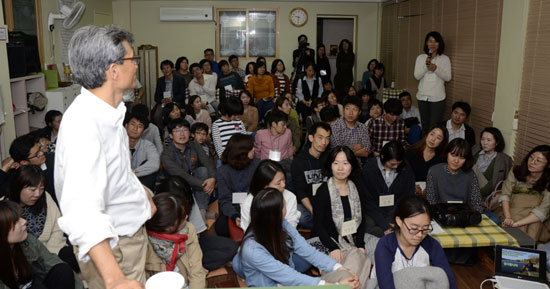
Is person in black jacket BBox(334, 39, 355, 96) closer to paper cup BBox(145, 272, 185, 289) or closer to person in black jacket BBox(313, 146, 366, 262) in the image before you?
person in black jacket BBox(313, 146, 366, 262)

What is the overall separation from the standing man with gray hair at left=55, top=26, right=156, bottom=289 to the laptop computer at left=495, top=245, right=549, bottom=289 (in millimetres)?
2555

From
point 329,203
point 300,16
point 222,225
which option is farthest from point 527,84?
point 300,16

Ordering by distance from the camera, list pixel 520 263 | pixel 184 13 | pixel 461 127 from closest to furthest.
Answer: pixel 520 263, pixel 461 127, pixel 184 13

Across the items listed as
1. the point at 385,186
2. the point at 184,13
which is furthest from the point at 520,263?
the point at 184,13

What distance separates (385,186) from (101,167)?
2938mm

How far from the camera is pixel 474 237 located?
130 inches

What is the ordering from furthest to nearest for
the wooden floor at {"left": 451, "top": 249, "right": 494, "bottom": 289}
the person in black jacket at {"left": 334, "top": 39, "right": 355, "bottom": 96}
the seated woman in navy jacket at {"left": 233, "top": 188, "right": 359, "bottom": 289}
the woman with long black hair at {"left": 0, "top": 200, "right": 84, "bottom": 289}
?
the person in black jacket at {"left": 334, "top": 39, "right": 355, "bottom": 96} < the wooden floor at {"left": 451, "top": 249, "right": 494, "bottom": 289} < the seated woman in navy jacket at {"left": 233, "top": 188, "right": 359, "bottom": 289} < the woman with long black hair at {"left": 0, "top": 200, "right": 84, "bottom": 289}

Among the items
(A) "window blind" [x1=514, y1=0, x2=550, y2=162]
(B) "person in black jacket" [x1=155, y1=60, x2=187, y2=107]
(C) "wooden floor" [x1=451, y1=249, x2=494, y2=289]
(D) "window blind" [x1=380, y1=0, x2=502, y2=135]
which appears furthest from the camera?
(B) "person in black jacket" [x1=155, y1=60, x2=187, y2=107]

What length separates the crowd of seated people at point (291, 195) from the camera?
2.46 meters

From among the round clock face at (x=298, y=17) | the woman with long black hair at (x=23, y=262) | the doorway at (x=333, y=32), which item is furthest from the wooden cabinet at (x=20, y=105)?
the doorway at (x=333, y=32)

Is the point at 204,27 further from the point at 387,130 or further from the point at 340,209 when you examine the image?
the point at 340,209

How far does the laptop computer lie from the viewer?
2.98m

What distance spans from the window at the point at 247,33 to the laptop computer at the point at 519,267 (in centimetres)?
759

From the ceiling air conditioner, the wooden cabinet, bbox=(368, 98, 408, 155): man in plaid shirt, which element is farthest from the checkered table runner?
the ceiling air conditioner
